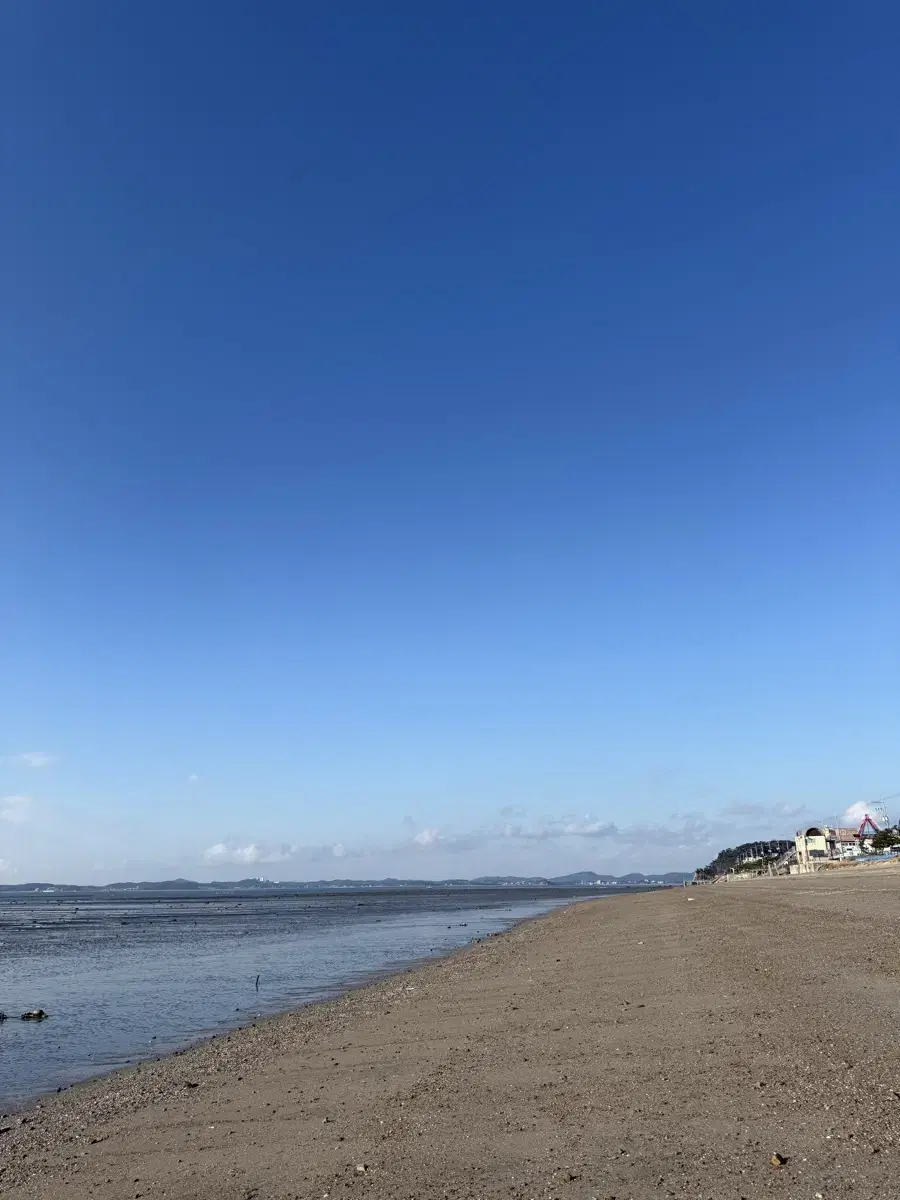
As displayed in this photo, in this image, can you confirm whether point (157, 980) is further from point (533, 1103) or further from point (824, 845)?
point (824, 845)

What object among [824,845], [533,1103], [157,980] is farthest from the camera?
[824,845]

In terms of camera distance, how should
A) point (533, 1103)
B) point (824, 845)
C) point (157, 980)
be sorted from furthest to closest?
point (824, 845), point (157, 980), point (533, 1103)

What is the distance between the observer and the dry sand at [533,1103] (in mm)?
7520

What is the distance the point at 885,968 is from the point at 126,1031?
1994 centimetres

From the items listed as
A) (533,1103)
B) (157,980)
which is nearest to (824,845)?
(157,980)

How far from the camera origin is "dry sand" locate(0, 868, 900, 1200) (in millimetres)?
7520

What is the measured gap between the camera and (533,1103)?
9711 millimetres

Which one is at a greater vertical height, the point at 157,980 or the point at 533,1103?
the point at 533,1103

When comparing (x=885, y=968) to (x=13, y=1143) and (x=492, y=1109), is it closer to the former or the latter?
(x=492, y=1109)

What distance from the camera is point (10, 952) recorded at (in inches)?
1944

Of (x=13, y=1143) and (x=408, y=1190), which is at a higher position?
(x=408, y=1190)

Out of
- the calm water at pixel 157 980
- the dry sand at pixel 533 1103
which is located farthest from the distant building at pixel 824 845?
the dry sand at pixel 533 1103

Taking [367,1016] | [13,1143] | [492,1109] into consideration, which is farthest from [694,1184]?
[367,1016]

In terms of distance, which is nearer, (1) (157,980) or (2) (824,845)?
(1) (157,980)
